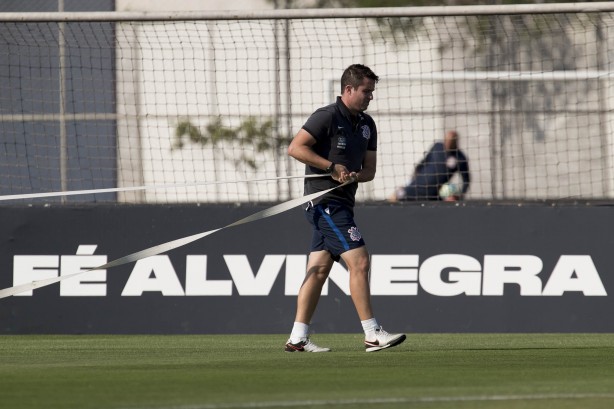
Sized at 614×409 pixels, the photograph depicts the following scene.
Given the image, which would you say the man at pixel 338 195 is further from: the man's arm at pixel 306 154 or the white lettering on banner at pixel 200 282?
the white lettering on banner at pixel 200 282

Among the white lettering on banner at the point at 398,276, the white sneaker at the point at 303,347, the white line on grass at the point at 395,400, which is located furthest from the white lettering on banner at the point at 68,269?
the white line on grass at the point at 395,400

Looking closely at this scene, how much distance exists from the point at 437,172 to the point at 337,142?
4.01 m

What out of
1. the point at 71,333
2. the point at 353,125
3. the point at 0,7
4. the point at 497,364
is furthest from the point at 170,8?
the point at 497,364

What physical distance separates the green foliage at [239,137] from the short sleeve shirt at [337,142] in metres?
5.22

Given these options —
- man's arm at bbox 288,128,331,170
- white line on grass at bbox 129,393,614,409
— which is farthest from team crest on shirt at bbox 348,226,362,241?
white line on grass at bbox 129,393,614,409

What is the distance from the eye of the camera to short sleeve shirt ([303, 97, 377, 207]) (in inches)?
371

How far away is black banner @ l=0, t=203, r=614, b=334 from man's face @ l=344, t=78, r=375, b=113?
2.41m

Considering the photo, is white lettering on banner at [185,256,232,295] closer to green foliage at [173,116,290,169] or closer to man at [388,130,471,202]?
man at [388,130,471,202]

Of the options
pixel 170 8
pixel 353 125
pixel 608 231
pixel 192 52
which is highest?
pixel 170 8

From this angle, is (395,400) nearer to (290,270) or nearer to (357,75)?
(357,75)

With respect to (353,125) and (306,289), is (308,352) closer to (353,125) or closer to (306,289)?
(306,289)

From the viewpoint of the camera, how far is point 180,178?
592 inches

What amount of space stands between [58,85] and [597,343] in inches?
248

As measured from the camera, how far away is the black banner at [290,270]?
38.0 feet
